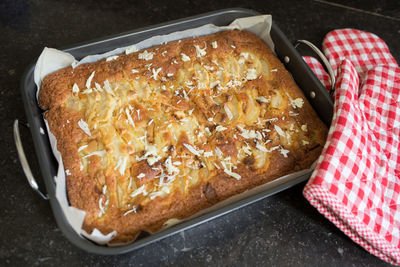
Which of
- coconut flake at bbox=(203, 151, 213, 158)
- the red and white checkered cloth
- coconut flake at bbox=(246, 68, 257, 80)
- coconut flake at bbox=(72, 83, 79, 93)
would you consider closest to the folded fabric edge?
the red and white checkered cloth

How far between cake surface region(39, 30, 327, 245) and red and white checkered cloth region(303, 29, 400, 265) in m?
0.15

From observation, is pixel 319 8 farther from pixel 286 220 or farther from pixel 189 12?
pixel 286 220

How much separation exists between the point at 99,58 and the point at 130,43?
0.52 ft

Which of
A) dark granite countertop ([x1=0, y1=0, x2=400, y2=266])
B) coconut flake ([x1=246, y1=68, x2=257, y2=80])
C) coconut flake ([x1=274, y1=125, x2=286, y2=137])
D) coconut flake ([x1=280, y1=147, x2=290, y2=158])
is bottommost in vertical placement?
dark granite countertop ([x1=0, y1=0, x2=400, y2=266])

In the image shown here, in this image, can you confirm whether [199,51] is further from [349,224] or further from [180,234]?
[349,224]

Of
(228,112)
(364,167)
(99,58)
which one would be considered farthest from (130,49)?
(364,167)

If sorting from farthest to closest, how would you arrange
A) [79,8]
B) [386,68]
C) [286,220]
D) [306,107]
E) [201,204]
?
[79,8], [386,68], [306,107], [286,220], [201,204]

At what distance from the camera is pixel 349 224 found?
4.05 ft

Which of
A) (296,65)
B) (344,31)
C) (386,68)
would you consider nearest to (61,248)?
(296,65)

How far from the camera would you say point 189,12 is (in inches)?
81.4

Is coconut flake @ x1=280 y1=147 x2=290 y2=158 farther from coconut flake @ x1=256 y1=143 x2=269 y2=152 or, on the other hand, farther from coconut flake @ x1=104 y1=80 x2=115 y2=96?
coconut flake @ x1=104 y1=80 x2=115 y2=96

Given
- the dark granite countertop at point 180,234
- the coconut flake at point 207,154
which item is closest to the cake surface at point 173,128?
the coconut flake at point 207,154

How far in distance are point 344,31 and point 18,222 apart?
1.92m

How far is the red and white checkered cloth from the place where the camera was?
4.02 feet
